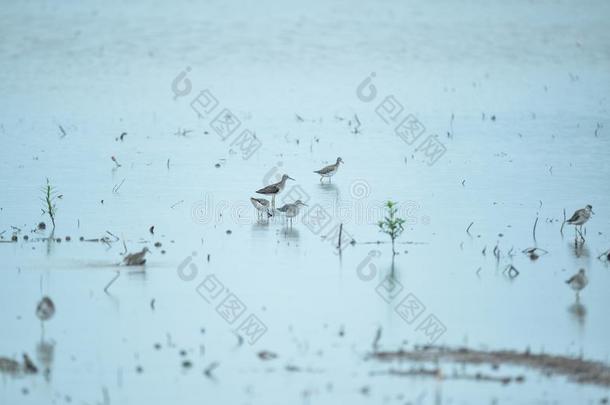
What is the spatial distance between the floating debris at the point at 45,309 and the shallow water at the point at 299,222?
20 cm

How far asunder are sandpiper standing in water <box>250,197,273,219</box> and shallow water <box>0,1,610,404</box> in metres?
0.22

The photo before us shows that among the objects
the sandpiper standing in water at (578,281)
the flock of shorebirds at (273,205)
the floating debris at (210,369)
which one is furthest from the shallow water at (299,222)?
the flock of shorebirds at (273,205)

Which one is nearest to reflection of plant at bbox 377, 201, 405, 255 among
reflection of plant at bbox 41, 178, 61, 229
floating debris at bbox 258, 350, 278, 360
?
floating debris at bbox 258, 350, 278, 360

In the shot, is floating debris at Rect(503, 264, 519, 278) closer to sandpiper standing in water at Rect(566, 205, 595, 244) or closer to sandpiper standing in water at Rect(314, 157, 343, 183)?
sandpiper standing in water at Rect(566, 205, 595, 244)

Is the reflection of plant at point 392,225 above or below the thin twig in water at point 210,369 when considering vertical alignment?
above

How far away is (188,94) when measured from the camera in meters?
28.5

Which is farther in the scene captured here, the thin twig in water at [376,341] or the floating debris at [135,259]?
the floating debris at [135,259]

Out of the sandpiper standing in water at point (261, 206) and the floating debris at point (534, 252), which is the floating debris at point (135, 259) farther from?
the floating debris at point (534, 252)

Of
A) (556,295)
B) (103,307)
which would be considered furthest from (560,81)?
(103,307)

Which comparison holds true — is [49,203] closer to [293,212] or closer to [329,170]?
[293,212]

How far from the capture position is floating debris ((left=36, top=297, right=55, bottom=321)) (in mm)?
10266

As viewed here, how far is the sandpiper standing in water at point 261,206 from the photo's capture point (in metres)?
15.3

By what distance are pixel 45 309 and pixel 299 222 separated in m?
5.41

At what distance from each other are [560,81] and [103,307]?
21586 millimetres
